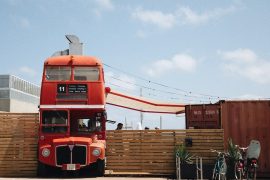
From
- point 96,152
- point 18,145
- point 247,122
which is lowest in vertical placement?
point 96,152

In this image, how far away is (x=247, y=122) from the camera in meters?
15.8

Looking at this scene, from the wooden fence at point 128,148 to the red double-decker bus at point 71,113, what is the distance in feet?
2.60

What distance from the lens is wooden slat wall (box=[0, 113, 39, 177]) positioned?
633 inches

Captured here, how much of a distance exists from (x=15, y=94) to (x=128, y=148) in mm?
36656

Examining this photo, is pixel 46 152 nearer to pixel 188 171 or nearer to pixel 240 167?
pixel 188 171

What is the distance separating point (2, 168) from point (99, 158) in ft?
13.7

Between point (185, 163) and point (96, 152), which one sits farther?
point (185, 163)

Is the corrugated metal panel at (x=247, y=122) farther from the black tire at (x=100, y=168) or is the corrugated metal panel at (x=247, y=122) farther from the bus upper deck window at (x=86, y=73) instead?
the bus upper deck window at (x=86, y=73)

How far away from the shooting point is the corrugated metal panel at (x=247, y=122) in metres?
15.7

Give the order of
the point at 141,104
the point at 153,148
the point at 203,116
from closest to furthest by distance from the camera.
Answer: the point at 153,148 < the point at 203,116 < the point at 141,104

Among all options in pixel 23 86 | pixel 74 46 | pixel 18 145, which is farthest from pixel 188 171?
pixel 23 86

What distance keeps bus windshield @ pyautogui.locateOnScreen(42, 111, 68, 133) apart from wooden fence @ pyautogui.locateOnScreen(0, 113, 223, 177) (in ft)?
3.74

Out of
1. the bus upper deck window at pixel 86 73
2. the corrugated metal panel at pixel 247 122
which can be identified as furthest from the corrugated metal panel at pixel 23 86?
the corrugated metal panel at pixel 247 122

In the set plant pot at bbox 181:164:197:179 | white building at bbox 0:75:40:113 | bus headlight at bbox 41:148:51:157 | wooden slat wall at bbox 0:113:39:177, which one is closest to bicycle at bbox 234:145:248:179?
plant pot at bbox 181:164:197:179
